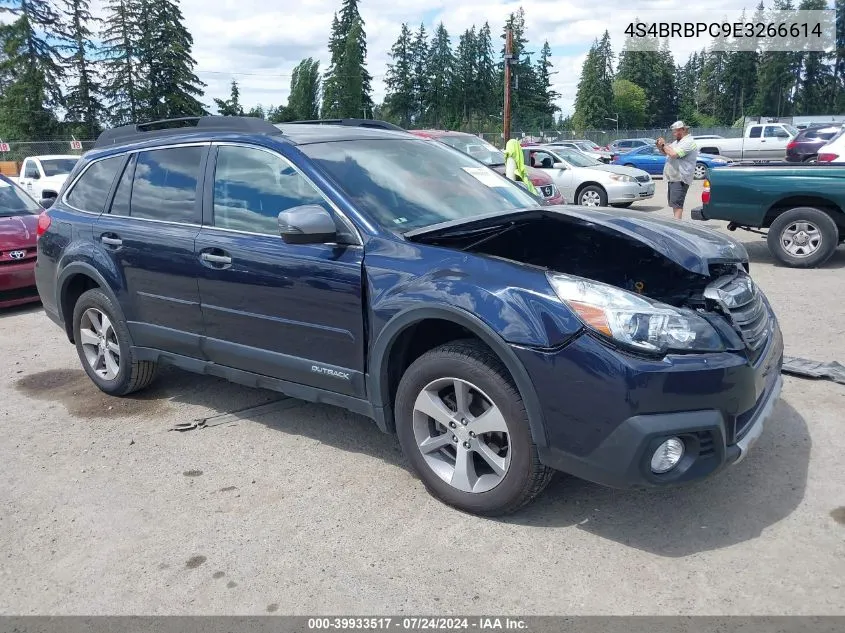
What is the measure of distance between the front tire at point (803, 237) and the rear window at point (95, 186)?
7.71 meters

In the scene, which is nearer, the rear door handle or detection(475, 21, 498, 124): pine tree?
the rear door handle

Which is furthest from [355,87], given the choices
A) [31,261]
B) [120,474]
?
[120,474]

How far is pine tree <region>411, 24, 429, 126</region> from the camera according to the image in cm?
8769

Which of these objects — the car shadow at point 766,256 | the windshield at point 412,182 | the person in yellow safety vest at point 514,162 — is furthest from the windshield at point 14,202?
the car shadow at point 766,256

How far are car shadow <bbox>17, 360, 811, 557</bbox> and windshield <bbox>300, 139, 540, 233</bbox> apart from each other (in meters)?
1.41

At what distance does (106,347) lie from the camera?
516 centimetres

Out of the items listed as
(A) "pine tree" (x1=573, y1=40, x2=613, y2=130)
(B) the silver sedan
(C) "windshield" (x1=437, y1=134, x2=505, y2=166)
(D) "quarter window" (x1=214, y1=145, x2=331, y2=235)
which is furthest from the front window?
(A) "pine tree" (x1=573, y1=40, x2=613, y2=130)

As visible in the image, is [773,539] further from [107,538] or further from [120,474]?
[120,474]

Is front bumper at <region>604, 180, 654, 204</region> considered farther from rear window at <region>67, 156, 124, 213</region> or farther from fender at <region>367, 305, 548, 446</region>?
fender at <region>367, 305, 548, 446</region>

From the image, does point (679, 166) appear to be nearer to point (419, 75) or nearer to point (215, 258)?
point (215, 258)

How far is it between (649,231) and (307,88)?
81880 mm

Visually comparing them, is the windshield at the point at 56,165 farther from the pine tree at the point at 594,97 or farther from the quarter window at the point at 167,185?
the pine tree at the point at 594,97

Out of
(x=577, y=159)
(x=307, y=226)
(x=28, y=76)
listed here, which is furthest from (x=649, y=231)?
(x=28, y=76)
